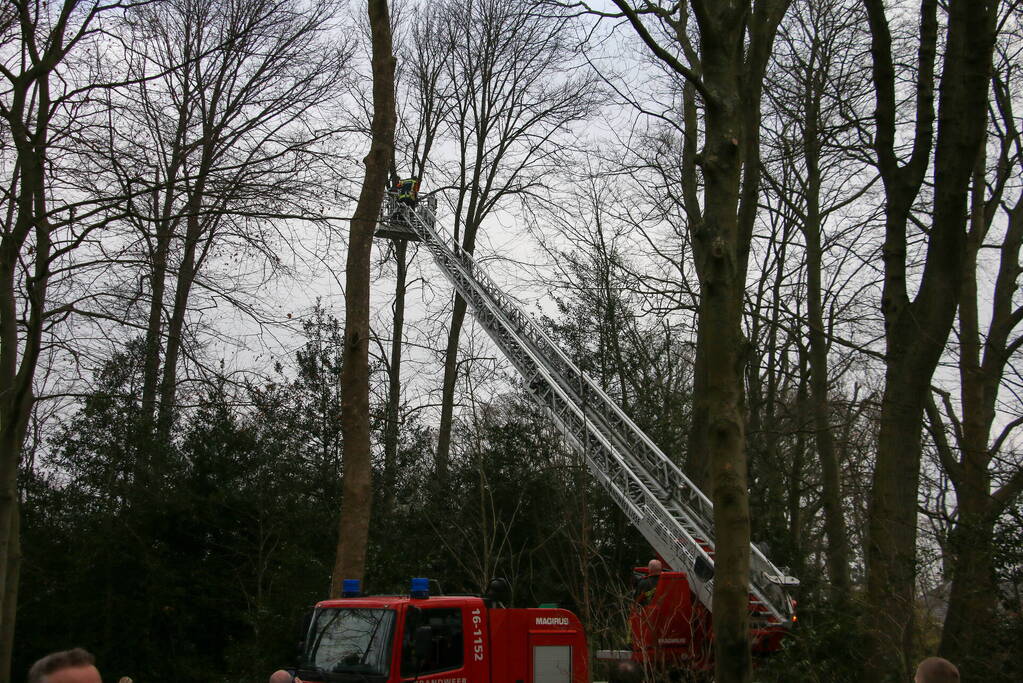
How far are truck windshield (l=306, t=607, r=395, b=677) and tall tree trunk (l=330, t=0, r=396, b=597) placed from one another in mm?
2030

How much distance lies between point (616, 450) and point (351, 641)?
9.44 metres

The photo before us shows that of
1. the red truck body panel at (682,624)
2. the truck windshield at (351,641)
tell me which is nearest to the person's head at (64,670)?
the truck windshield at (351,641)

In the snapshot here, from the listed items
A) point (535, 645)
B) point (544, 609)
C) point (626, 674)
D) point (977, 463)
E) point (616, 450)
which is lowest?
point (626, 674)

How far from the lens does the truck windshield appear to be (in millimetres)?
7980

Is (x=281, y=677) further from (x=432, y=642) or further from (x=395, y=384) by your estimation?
(x=395, y=384)

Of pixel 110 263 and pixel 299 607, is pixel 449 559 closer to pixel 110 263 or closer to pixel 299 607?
pixel 299 607

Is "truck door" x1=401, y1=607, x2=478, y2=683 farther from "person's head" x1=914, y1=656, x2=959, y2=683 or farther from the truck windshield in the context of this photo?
"person's head" x1=914, y1=656, x2=959, y2=683

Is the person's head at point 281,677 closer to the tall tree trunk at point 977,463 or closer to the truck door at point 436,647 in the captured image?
the truck door at point 436,647

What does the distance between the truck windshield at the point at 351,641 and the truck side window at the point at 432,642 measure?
0.51 feet

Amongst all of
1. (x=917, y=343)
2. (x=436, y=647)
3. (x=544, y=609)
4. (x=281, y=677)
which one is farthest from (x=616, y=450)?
(x=281, y=677)

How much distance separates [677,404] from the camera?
2183 centimetres

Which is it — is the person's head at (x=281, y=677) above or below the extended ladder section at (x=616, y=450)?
below

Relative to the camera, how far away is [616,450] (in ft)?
55.9

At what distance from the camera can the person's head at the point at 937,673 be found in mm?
4094
